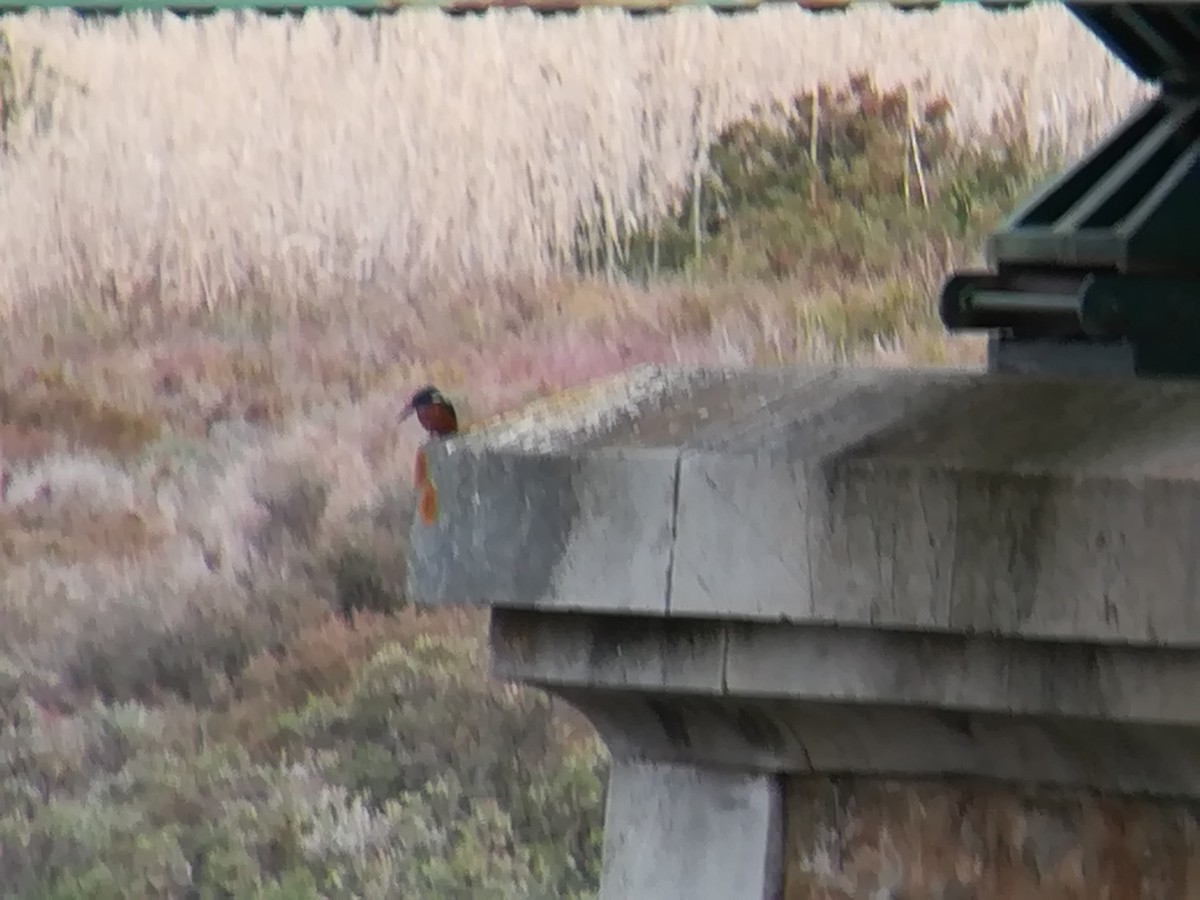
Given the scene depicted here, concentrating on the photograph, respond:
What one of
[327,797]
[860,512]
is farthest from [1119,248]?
[327,797]

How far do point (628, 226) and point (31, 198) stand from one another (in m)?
0.92

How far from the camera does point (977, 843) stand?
0.66 m

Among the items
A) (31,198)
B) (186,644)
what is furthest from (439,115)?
(186,644)

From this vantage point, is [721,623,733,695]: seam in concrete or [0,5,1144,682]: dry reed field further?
[0,5,1144,682]: dry reed field

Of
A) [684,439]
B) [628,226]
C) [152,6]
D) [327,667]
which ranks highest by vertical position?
[152,6]

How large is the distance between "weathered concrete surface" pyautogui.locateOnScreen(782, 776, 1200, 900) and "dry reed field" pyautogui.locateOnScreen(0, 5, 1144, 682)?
149 cm

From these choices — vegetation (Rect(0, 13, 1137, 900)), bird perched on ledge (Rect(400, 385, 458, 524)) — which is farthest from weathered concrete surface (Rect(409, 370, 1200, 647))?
vegetation (Rect(0, 13, 1137, 900))

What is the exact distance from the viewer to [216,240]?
2.32 m

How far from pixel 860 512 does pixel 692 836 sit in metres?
0.18

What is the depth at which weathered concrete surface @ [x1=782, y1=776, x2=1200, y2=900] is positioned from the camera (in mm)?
634

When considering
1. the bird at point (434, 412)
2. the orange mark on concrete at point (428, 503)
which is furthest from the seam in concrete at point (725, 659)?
the bird at point (434, 412)

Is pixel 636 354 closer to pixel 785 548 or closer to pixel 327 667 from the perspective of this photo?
pixel 327 667

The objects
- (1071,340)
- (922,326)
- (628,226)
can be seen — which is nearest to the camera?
(1071,340)

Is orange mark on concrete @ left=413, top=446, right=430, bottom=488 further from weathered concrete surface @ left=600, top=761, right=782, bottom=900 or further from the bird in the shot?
the bird
